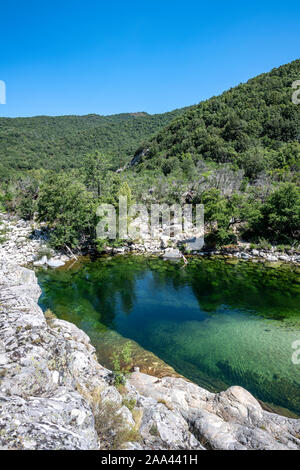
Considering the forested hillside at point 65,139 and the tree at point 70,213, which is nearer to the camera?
the tree at point 70,213

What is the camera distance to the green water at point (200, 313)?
1137cm

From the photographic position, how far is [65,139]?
4739 inches

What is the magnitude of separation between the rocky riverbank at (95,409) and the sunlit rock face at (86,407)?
2 centimetres

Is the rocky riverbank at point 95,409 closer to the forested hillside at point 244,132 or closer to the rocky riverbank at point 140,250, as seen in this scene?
the rocky riverbank at point 140,250

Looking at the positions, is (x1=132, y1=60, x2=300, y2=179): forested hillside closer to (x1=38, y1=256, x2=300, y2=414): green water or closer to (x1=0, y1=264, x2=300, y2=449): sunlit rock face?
(x1=38, y1=256, x2=300, y2=414): green water

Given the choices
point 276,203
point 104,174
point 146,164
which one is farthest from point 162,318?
point 146,164

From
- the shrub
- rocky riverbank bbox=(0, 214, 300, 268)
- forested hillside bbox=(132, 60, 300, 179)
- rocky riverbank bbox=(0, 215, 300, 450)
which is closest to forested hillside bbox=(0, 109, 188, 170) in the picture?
forested hillside bbox=(132, 60, 300, 179)

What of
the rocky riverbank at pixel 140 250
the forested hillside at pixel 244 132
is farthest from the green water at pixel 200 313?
the forested hillside at pixel 244 132

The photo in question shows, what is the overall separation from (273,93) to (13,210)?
233 ft

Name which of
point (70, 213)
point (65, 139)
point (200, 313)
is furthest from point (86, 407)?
point (65, 139)

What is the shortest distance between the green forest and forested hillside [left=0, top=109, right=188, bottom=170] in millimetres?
801

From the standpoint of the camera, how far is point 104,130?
128 meters
